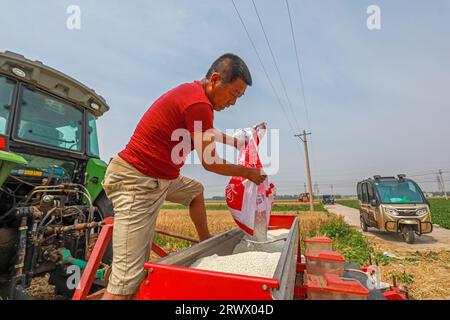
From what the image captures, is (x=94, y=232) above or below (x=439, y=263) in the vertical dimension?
above

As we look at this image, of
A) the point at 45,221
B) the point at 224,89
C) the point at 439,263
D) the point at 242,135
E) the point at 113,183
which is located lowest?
the point at 439,263

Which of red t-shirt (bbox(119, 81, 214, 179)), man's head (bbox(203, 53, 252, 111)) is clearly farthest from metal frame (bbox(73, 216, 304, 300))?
man's head (bbox(203, 53, 252, 111))

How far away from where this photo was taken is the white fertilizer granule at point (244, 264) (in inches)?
62.9

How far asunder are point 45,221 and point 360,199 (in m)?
10.6

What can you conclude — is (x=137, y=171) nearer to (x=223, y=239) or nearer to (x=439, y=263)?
(x=223, y=239)

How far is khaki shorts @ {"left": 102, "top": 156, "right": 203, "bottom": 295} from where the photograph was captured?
4.95 feet

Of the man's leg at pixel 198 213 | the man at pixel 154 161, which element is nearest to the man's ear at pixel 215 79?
the man at pixel 154 161

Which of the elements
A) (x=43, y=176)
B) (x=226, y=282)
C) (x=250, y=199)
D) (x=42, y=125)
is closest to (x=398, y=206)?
(x=250, y=199)

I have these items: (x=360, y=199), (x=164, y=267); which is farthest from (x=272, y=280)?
(x=360, y=199)

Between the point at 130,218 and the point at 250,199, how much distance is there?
1.07 metres

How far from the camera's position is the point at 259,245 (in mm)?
2404

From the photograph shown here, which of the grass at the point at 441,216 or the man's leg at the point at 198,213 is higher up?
the man's leg at the point at 198,213

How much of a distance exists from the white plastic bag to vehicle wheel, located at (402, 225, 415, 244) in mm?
7210

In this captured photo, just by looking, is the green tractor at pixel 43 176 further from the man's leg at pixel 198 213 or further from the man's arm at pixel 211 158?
the man's arm at pixel 211 158
